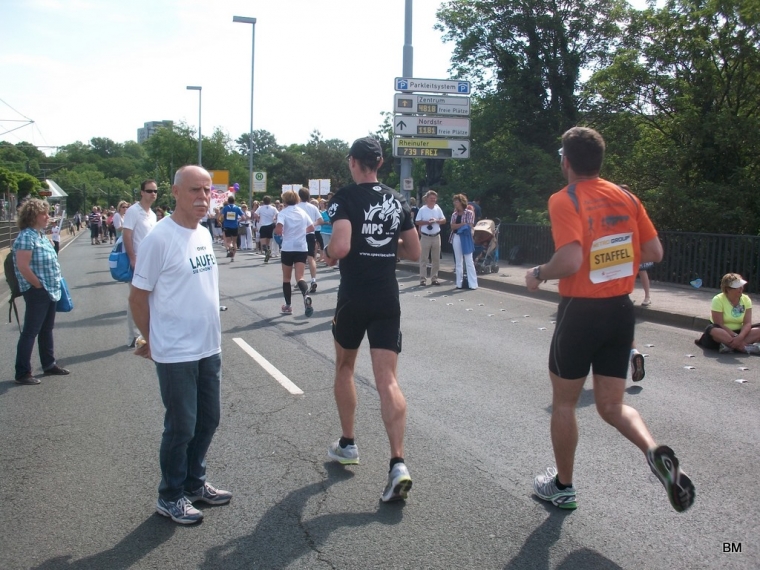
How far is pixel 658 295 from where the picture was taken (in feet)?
41.7

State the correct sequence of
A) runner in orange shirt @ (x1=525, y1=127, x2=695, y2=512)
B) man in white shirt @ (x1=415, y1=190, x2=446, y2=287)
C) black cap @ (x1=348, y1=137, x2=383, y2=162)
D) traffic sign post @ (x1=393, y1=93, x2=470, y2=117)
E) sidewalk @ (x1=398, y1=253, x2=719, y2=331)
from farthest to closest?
1. traffic sign post @ (x1=393, y1=93, x2=470, y2=117)
2. man in white shirt @ (x1=415, y1=190, x2=446, y2=287)
3. sidewalk @ (x1=398, y1=253, x2=719, y2=331)
4. black cap @ (x1=348, y1=137, x2=383, y2=162)
5. runner in orange shirt @ (x1=525, y1=127, x2=695, y2=512)

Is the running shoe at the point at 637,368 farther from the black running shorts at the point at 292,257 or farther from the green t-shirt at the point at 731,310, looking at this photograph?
the black running shorts at the point at 292,257

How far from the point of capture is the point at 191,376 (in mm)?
3744

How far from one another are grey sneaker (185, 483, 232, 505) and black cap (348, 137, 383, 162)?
2.00 meters

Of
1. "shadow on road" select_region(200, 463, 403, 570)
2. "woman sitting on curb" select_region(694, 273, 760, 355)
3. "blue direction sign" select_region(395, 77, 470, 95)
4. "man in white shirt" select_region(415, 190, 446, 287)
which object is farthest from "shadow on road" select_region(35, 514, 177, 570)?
"blue direction sign" select_region(395, 77, 470, 95)

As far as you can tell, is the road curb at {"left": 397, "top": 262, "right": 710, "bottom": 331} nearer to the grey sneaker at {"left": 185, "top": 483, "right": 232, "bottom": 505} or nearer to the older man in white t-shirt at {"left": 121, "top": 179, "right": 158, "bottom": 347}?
the older man in white t-shirt at {"left": 121, "top": 179, "right": 158, "bottom": 347}

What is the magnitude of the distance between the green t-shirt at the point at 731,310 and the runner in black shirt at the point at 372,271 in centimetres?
546

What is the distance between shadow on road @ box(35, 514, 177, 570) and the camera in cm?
342

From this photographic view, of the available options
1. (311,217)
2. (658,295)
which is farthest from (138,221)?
(658,295)

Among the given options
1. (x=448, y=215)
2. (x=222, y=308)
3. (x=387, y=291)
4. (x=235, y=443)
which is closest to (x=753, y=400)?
(x=387, y=291)

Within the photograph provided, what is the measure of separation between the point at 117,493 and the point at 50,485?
0.49m

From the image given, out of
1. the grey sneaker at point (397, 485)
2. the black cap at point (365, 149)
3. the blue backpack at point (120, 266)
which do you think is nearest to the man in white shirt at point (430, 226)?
the blue backpack at point (120, 266)

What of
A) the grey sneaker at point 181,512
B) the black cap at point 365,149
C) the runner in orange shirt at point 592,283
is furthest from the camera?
the black cap at point 365,149

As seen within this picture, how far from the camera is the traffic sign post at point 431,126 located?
2202 cm
